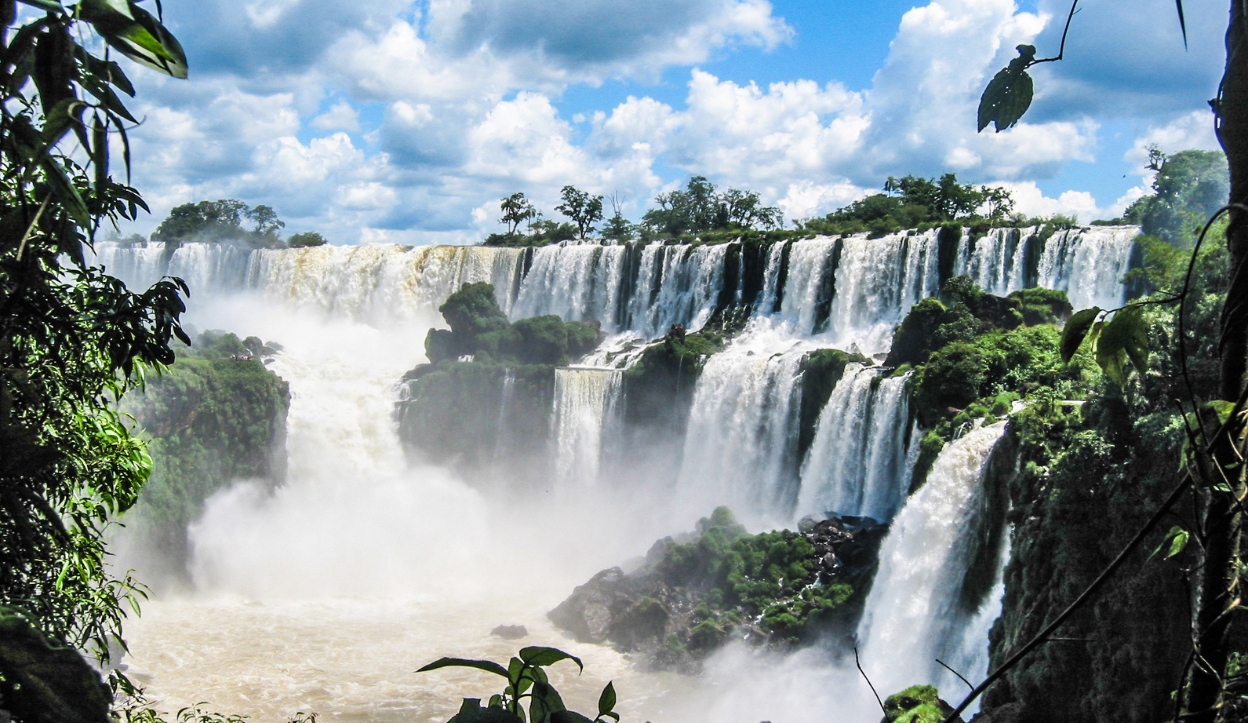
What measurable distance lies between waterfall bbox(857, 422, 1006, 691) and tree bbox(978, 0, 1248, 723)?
37.3 feet

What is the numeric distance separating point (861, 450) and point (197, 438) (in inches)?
608

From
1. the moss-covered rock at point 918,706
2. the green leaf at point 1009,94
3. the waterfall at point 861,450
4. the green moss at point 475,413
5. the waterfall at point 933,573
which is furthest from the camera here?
the green moss at point 475,413

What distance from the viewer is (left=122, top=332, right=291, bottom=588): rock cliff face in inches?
761

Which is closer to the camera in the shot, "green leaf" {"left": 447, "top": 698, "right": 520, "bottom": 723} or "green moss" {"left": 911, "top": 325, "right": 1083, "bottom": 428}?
"green leaf" {"left": 447, "top": 698, "right": 520, "bottom": 723}

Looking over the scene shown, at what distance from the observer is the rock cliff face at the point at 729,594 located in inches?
591

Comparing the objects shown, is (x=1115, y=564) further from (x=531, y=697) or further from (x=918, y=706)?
(x=918, y=706)

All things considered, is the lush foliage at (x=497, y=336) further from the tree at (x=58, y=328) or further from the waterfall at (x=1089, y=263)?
the tree at (x=58, y=328)

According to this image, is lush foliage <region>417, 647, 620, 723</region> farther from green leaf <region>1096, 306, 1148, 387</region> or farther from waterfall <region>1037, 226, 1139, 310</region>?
waterfall <region>1037, 226, 1139, 310</region>

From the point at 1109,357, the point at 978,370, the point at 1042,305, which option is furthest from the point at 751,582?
the point at 1109,357

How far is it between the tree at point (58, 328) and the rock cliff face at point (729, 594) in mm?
12610

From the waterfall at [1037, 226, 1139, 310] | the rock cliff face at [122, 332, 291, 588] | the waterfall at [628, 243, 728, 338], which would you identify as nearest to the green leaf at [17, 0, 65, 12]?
the rock cliff face at [122, 332, 291, 588]

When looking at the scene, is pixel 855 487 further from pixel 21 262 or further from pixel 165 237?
pixel 165 237

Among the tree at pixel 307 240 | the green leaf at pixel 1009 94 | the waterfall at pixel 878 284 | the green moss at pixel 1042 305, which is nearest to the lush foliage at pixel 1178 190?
the green moss at pixel 1042 305

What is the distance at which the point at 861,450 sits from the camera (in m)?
17.0
